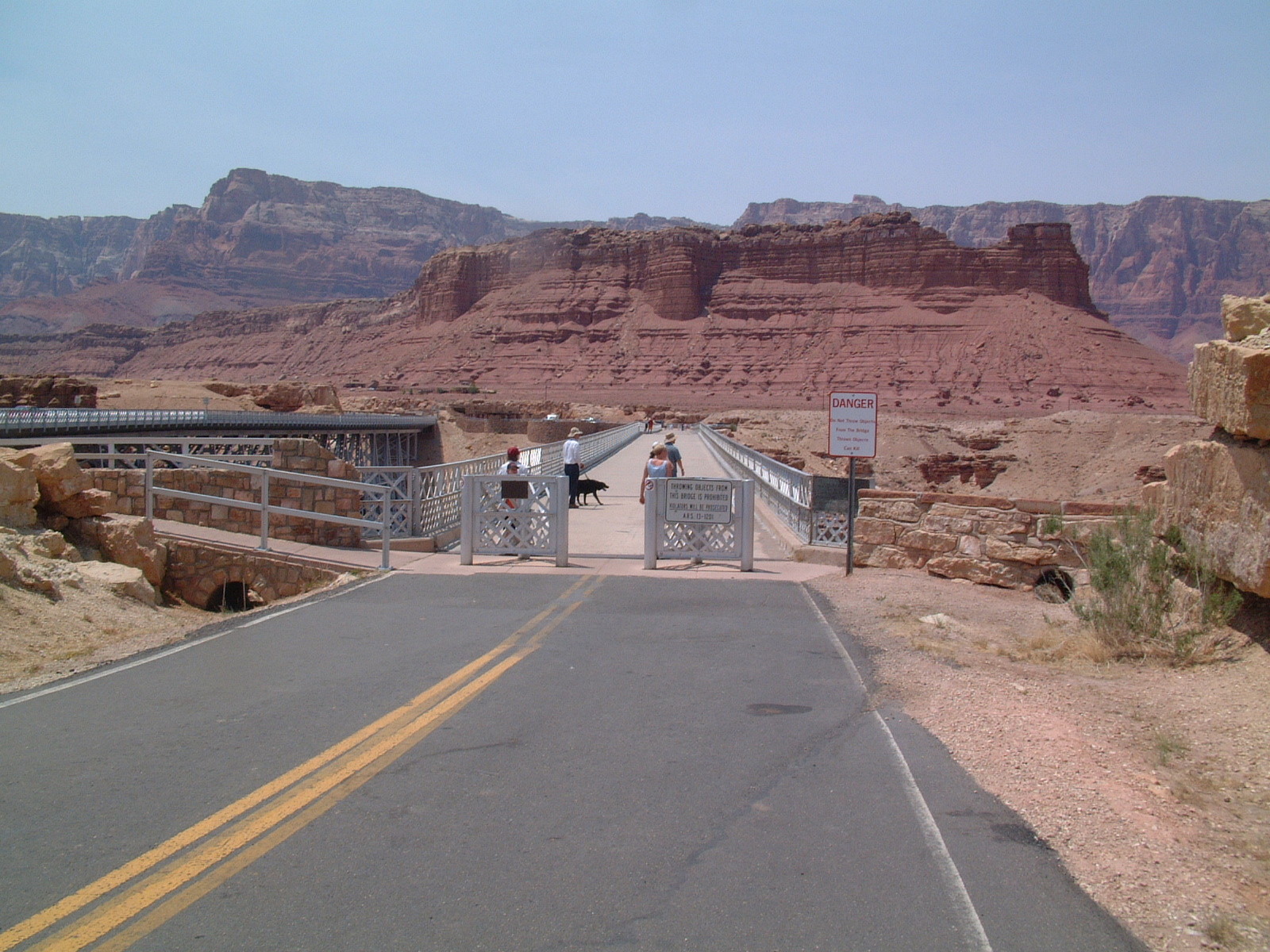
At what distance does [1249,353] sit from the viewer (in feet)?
21.2

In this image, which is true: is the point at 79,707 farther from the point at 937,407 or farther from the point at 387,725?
the point at 937,407

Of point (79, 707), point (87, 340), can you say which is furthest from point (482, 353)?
point (79, 707)

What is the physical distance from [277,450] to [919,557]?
9277 mm

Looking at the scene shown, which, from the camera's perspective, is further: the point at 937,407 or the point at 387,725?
the point at 937,407

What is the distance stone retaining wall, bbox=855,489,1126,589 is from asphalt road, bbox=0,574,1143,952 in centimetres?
476

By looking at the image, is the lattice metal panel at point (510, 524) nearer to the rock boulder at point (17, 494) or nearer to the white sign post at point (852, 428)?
the white sign post at point (852, 428)

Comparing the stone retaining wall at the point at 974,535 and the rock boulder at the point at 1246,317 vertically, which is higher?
the rock boulder at the point at 1246,317

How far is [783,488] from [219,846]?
44.8 feet

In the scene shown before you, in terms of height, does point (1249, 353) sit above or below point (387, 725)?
above

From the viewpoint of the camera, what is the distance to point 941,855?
398 centimetres

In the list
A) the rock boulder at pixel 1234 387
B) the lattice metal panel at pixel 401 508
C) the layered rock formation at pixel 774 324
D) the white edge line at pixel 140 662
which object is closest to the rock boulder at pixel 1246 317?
the rock boulder at pixel 1234 387

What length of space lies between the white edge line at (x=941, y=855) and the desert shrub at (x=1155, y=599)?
2737 millimetres

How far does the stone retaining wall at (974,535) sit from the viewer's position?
1098 cm

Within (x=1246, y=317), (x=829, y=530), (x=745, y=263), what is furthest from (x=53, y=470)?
(x=745, y=263)
